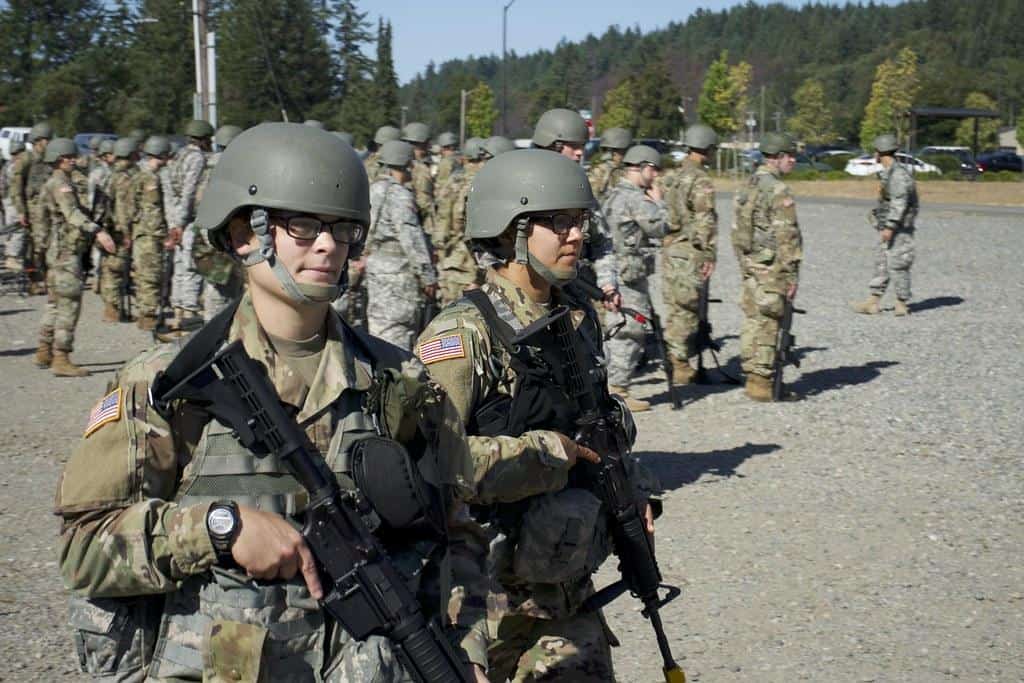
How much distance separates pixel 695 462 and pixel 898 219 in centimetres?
747

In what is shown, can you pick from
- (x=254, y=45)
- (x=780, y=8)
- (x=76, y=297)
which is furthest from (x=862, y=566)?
(x=780, y=8)

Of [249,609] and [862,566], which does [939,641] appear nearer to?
[862,566]

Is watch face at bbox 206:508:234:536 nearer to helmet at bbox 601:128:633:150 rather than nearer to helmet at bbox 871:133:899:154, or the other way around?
helmet at bbox 601:128:633:150

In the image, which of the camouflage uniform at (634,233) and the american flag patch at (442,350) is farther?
the camouflage uniform at (634,233)

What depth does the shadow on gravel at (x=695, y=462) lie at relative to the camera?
8282 mm

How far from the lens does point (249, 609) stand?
7.75ft

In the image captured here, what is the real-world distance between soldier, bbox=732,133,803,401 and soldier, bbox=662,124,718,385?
30 cm

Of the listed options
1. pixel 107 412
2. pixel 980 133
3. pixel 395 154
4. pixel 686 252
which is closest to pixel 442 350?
pixel 107 412

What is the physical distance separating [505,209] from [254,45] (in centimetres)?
3895

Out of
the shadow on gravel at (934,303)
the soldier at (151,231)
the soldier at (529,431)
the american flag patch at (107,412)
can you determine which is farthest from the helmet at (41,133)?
the american flag patch at (107,412)

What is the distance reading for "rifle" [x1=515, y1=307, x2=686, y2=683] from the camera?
3.62 m

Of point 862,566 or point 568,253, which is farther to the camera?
point 862,566

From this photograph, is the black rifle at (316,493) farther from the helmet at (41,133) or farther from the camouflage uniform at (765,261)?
the helmet at (41,133)

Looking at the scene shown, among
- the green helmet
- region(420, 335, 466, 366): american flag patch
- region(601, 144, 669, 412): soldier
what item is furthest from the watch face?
the green helmet
